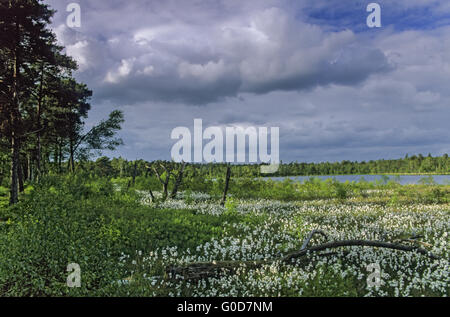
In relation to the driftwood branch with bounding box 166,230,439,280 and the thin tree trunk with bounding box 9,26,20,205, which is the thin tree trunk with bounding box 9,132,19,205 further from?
the driftwood branch with bounding box 166,230,439,280

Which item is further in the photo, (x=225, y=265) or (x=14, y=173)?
(x=14, y=173)

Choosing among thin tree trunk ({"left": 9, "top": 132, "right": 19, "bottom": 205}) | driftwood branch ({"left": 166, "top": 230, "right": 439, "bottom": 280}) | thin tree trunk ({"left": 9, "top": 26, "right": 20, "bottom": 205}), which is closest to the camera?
driftwood branch ({"left": 166, "top": 230, "right": 439, "bottom": 280})

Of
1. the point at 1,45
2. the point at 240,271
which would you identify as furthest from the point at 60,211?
the point at 1,45

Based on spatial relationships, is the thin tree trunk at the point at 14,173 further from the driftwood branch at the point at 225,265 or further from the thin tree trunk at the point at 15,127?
the driftwood branch at the point at 225,265

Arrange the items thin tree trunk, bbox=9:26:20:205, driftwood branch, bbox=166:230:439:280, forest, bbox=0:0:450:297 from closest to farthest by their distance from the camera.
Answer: forest, bbox=0:0:450:297 → driftwood branch, bbox=166:230:439:280 → thin tree trunk, bbox=9:26:20:205

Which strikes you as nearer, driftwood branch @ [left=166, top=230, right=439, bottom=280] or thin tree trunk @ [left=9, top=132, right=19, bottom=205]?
driftwood branch @ [left=166, top=230, right=439, bottom=280]

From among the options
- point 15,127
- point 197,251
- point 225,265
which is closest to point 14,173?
point 15,127

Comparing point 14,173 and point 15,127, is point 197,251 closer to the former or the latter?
point 14,173

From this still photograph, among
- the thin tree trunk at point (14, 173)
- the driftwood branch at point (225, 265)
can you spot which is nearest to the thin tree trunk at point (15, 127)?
the thin tree trunk at point (14, 173)

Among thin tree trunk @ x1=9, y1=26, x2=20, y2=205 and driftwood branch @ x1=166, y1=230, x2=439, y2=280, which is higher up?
thin tree trunk @ x1=9, y1=26, x2=20, y2=205

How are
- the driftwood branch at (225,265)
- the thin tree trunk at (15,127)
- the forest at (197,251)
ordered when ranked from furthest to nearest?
the thin tree trunk at (15,127) < the driftwood branch at (225,265) < the forest at (197,251)

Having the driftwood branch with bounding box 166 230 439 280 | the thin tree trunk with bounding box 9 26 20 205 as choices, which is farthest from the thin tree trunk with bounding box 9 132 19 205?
the driftwood branch with bounding box 166 230 439 280
